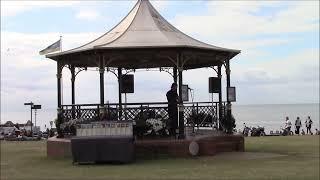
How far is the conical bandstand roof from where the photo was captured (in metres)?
20.4

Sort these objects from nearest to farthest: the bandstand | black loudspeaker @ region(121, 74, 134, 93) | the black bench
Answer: the black bench
the bandstand
black loudspeaker @ region(121, 74, 134, 93)

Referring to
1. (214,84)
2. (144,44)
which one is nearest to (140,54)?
(144,44)

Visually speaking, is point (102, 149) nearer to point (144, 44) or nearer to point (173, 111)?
point (173, 111)

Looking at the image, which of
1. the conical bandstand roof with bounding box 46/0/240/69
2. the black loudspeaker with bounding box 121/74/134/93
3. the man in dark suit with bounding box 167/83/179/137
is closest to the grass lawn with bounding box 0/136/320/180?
the man in dark suit with bounding box 167/83/179/137

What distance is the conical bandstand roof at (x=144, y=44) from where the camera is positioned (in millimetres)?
20406

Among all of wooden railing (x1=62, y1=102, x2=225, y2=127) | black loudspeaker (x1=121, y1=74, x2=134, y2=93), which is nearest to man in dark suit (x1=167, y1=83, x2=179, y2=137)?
wooden railing (x1=62, y1=102, x2=225, y2=127)

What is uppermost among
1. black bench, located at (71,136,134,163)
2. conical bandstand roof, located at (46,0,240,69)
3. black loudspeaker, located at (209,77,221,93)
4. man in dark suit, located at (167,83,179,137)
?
conical bandstand roof, located at (46,0,240,69)

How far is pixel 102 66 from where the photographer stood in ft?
67.7

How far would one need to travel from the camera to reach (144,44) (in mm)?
20453

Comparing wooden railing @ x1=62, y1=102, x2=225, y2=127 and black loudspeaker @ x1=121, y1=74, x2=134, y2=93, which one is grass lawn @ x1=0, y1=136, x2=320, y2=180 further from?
black loudspeaker @ x1=121, y1=74, x2=134, y2=93

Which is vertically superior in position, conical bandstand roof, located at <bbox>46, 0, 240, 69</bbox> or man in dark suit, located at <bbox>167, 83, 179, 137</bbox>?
conical bandstand roof, located at <bbox>46, 0, 240, 69</bbox>

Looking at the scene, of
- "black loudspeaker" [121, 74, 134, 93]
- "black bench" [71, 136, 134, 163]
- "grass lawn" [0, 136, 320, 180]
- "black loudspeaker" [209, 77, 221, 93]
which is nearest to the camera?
"grass lawn" [0, 136, 320, 180]

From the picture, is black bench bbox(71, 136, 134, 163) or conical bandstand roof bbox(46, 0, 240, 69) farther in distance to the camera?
conical bandstand roof bbox(46, 0, 240, 69)

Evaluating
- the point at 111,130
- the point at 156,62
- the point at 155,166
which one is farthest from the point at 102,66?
the point at 156,62
